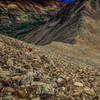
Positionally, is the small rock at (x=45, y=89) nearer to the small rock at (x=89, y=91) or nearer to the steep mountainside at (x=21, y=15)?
the small rock at (x=89, y=91)

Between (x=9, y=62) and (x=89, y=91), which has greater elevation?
(x=9, y=62)

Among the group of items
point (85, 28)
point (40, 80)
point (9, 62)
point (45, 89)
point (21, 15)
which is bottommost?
point (45, 89)

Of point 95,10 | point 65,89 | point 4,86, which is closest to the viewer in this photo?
point 4,86

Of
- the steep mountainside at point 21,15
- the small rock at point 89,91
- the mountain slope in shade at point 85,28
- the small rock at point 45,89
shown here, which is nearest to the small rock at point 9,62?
the small rock at point 45,89

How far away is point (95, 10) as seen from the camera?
174 feet

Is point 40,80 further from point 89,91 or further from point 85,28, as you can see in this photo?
point 85,28

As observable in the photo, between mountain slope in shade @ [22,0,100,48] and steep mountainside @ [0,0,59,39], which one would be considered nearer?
mountain slope in shade @ [22,0,100,48]

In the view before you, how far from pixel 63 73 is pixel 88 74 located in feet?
4.24

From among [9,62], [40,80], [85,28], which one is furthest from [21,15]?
[40,80]

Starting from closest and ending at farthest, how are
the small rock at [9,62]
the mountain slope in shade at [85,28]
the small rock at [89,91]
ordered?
the small rock at [89,91] < the small rock at [9,62] < the mountain slope in shade at [85,28]

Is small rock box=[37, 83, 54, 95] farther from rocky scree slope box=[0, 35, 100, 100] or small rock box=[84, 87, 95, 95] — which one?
small rock box=[84, 87, 95, 95]

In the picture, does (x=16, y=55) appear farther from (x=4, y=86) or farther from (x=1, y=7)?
(x=1, y=7)

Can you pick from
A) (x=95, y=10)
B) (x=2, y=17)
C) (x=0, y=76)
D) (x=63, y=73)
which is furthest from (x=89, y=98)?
(x=2, y=17)

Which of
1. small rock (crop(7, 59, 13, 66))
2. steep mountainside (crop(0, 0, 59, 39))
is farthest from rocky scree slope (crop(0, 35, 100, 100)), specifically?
steep mountainside (crop(0, 0, 59, 39))
